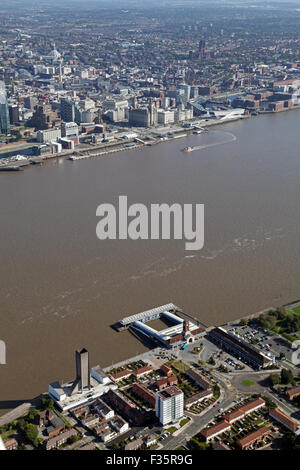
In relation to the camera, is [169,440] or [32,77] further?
[32,77]

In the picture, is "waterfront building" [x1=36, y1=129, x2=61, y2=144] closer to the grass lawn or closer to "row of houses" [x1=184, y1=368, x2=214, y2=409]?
"row of houses" [x1=184, y1=368, x2=214, y2=409]

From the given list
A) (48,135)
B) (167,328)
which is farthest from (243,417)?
(48,135)

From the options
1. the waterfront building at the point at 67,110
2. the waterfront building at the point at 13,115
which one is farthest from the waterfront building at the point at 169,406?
the waterfront building at the point at 13,115

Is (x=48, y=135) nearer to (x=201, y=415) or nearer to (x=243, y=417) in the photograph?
(x=201, y=415)

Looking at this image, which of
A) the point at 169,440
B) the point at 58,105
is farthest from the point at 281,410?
the point at 58,105

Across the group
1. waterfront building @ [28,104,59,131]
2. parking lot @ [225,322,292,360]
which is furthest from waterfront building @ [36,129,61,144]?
parking lot @ [225,322,292,360]

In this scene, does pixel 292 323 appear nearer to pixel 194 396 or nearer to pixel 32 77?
pixel 194 396
